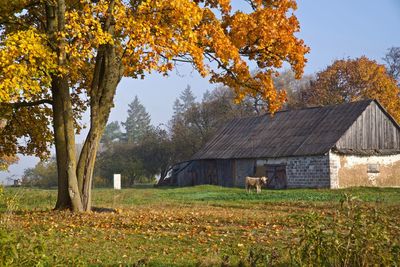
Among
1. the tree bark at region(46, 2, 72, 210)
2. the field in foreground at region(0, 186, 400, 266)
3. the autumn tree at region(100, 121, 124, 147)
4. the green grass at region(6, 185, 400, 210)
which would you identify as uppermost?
the autumn tree at region(100, 121, 124, 147)

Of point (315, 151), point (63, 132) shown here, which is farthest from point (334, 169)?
point (63, 132)

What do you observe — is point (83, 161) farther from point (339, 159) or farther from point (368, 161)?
point (368, 161)

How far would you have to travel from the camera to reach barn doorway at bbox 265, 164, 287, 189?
135 feet

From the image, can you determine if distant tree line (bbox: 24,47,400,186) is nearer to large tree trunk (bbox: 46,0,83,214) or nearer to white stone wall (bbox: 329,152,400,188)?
white stone wall (bbox: 329,152,400,188)

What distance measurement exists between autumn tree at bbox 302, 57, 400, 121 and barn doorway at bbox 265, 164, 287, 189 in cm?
2171

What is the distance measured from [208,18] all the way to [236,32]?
3.32 feet

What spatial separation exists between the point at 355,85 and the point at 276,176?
78.0 ft

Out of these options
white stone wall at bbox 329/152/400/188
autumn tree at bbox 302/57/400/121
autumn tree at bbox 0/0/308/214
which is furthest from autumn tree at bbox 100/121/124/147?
autumn tree at bbox 0/0/308/214

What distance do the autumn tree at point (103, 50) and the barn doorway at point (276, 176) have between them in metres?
23.5

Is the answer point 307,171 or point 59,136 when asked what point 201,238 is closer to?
point 59,136

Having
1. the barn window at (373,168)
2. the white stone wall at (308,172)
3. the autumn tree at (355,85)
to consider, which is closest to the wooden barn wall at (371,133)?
the barn window at (373,168)

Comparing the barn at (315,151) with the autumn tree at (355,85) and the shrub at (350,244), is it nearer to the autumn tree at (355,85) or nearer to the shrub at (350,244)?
the autumn tree at (355,85)

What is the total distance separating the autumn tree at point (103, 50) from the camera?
14695mm

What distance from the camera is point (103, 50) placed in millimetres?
17422
